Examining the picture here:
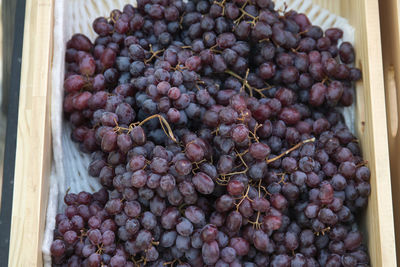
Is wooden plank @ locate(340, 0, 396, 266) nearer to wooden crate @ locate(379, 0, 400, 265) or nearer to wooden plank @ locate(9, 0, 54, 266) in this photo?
wooden crate @ locate(379, 0, 400, 265)

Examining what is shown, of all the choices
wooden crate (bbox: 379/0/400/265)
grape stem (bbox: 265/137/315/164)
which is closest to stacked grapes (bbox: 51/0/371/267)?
grape stem (bbox: 265/137/315/164)

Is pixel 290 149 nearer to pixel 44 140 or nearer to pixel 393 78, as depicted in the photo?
pixel 393 78

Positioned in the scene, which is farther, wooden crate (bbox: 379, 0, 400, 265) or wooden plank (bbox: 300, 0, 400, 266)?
wooden crate (bbox: 379, 0, 400, 265)

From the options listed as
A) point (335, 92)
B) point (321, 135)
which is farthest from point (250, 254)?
point (335, 92)

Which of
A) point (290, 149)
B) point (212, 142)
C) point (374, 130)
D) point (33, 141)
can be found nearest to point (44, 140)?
point (33, 141)

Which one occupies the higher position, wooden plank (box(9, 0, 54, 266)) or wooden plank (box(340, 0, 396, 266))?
wooden plank (box(340, 0, 396, 266))

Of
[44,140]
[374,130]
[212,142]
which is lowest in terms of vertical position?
[44,140]
